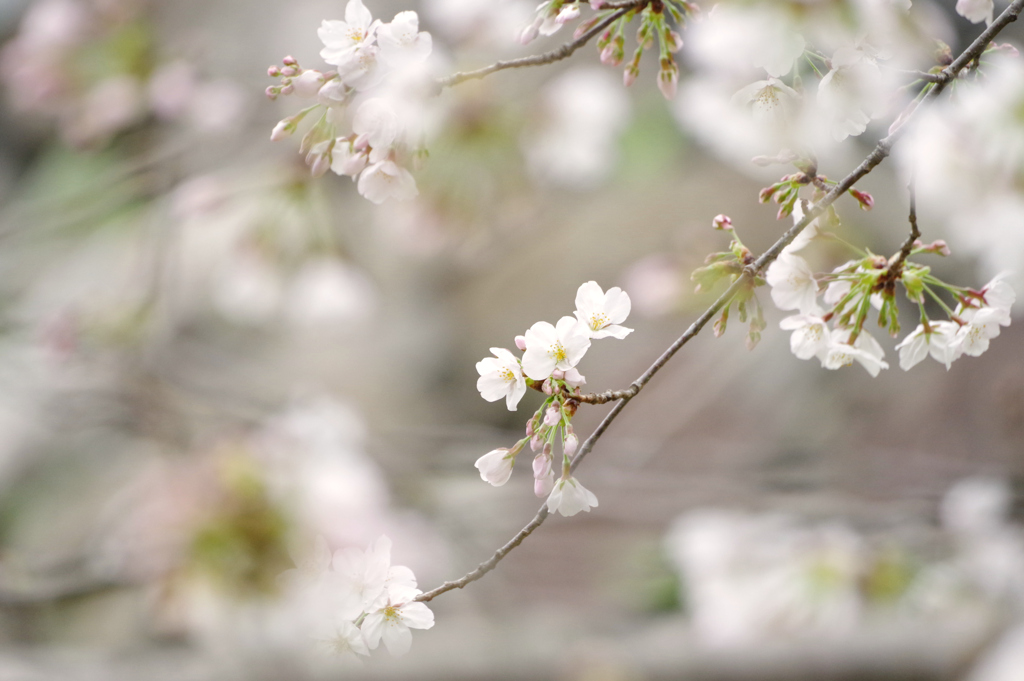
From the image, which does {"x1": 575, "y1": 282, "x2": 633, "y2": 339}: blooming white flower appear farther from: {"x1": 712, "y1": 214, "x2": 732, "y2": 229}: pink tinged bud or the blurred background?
the blurred background

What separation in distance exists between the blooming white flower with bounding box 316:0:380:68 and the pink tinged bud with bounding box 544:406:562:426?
168 millimetres

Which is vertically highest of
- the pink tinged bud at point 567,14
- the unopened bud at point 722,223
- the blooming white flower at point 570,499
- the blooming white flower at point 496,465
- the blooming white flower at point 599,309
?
the pink tinged bud at point 567,14

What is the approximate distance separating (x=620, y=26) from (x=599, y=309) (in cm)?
15

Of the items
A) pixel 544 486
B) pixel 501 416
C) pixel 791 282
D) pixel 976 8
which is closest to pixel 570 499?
pixel 544 486

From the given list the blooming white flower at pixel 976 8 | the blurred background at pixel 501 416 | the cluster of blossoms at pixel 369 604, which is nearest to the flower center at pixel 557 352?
the cluster of blossoms at pixel 369 604

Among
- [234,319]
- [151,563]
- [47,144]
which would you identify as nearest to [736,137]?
[151,563]

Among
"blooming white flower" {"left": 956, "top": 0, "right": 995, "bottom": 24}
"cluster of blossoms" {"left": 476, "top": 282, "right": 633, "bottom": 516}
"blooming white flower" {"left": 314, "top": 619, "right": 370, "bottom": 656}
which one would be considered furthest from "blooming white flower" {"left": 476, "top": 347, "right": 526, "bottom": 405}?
"blooming white flower" {"left": 956, "top": 0, "right": 995, "bottom": 24}

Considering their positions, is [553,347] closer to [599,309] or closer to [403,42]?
[599,309]

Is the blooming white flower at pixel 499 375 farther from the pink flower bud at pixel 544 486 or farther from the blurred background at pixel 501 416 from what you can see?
the blurred background at pixel 501 416

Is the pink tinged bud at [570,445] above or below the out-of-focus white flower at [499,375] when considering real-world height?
below

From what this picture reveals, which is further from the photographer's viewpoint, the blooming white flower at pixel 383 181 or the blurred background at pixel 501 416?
the blurred background at pixel 501 416

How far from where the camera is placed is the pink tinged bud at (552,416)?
286mm

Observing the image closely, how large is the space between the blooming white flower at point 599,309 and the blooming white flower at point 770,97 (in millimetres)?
112

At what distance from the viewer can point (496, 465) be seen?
31 cm
